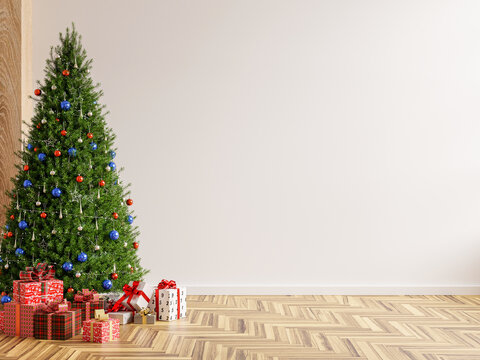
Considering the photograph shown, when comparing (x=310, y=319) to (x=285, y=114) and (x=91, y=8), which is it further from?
(x=91, y=8)

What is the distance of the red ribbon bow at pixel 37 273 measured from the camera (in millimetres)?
3105

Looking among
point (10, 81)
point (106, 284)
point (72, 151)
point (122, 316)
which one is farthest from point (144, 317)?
point (10, 81)

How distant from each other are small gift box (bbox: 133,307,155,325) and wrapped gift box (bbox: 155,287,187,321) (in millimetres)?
70

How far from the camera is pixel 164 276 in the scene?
4.44 meters

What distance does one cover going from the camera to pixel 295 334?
10.0 feet

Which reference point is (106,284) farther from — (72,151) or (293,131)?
(293,131)

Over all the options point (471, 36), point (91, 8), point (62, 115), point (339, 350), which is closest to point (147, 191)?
point (62, 115)

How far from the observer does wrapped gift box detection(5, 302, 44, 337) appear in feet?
9.86

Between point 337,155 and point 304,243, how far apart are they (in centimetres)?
72

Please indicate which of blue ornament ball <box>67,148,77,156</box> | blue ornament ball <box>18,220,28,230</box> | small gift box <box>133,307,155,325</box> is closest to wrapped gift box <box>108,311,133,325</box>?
small gift box <box>133,307,155,325</box>

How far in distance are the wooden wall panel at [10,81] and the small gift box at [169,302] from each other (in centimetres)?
153

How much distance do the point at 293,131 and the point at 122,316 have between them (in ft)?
6.46

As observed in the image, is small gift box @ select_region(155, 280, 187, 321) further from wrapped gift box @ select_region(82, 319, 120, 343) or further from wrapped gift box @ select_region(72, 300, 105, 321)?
wrapped gift box @ select_region(82, 319, 120, 343)

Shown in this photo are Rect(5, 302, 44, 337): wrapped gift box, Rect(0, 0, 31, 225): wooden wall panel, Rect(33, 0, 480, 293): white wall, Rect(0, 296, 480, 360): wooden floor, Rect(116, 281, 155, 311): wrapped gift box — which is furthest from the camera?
Rect(33, 0, 480, 293): white wall
